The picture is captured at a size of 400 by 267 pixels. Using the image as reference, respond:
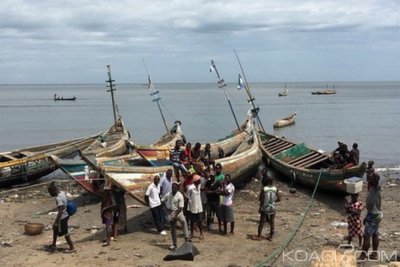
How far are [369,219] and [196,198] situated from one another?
3.88 metres

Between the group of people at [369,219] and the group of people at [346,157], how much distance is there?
17.6ft

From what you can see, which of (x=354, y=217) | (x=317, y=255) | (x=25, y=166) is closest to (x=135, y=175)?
(x=317, y=255)

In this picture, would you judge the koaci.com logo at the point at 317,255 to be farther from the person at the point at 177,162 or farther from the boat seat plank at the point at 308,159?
the boat seat plank at the point at 308,159

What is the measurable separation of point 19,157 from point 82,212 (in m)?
8.27

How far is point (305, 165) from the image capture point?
1984cm

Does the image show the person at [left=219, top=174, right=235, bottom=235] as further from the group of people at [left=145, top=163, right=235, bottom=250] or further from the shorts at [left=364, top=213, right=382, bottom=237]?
the shorts at [left=364, top=213, right=382, bottom=237]

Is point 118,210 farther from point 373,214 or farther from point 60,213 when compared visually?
point 373,214

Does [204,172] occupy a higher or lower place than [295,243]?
higher

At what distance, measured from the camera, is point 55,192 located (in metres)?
10.6

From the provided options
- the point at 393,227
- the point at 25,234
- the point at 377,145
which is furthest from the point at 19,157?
the point at 377,145

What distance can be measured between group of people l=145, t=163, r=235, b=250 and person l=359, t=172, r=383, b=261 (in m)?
3.38

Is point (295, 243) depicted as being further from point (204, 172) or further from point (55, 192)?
point (55, 192)

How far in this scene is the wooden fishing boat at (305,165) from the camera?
1611 cm

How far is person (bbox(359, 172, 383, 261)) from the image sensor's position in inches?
384
